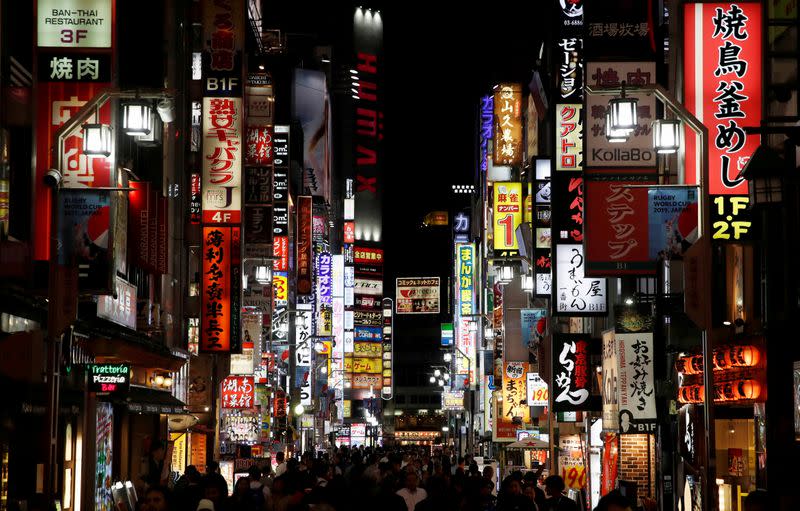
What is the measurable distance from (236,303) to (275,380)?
20.7 m

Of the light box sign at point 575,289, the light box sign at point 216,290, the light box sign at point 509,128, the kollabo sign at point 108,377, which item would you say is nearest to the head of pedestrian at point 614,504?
the kollabo sign at point 108,377

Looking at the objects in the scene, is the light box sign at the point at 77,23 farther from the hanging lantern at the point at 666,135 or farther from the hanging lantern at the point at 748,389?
the hanging lantern at the point at 748,389

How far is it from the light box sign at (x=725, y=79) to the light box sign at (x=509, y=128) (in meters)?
28.3

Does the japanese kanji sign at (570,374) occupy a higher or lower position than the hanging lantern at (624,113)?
lower

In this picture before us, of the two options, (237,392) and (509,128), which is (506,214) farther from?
(237,392)

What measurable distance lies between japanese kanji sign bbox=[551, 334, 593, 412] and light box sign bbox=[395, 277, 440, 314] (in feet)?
259

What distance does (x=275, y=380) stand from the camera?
5347cm

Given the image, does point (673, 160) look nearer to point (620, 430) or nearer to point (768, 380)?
point (620, 430)

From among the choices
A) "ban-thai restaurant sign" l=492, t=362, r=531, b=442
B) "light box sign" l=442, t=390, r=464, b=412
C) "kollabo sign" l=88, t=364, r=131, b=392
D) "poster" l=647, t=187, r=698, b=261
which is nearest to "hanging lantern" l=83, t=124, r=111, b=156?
"kollabo sign" l=88, t=364, r=131, b=392

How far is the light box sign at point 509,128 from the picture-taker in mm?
49469

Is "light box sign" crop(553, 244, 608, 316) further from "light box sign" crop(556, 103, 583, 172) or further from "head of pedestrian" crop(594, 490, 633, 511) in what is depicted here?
"head of pedestrian" crop(594, 490, 633, 511)

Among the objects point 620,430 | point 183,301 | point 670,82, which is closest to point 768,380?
point 620,430

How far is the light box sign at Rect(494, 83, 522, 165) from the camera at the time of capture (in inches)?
1948

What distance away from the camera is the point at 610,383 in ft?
81.5
